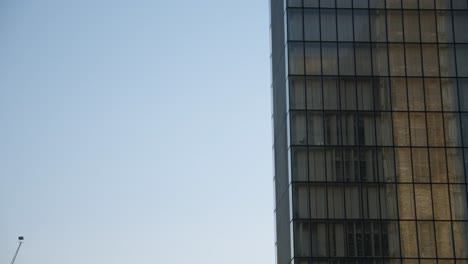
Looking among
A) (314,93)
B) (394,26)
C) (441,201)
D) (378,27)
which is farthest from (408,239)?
(394,26)

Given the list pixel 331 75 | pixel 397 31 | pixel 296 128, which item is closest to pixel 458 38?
pixel 397 31

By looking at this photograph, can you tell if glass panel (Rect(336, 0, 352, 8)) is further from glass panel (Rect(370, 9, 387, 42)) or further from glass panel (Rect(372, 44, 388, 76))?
glass panel (Rect(372, 44, 388, 76))

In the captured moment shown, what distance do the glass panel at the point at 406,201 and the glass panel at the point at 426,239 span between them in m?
1.36

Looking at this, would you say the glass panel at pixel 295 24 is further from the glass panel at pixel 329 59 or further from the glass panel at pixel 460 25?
the glass panel at pixel 460 25

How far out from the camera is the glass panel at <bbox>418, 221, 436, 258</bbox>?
78812mm

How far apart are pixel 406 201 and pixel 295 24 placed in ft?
64.0

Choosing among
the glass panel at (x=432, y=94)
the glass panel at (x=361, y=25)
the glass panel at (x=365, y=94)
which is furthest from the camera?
the glass panel at (x=361, y=25)

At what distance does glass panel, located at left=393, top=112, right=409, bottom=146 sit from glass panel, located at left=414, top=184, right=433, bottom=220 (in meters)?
4.27

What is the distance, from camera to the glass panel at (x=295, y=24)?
84.4 m

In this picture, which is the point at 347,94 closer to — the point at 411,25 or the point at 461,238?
the point at 411,25

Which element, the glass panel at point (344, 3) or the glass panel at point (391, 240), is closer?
the glass panel at point (391, 240)

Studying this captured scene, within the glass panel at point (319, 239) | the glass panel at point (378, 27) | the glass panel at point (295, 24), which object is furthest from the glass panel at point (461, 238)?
the glass panel at point (295, 24)

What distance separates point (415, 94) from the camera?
83.9 m

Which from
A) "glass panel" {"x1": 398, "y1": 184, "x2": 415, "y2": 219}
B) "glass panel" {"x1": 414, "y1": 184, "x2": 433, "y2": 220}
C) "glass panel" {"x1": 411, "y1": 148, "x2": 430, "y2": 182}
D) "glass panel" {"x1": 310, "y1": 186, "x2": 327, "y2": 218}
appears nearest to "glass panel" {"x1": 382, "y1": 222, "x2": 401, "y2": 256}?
"glass panel" {"x1": 398, "y1": 184, "x2": 415, "y2": 219}
